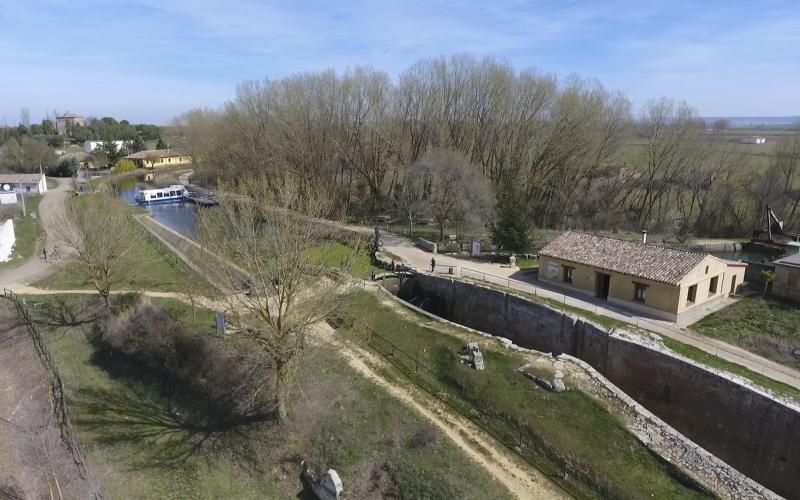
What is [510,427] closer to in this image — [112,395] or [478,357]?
[478,357]

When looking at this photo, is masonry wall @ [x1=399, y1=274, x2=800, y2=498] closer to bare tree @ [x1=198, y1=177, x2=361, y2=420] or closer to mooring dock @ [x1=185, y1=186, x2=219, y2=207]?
bare tree @ [x1=198, y1=177, x2=361, y2=420]

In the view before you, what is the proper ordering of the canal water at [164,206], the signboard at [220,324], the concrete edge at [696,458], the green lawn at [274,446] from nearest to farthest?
1. the concrete edge at [696,458]
2. the green lawn at [274,446]
3. the signboard at [220,324]
4. the canal water at [164,206]

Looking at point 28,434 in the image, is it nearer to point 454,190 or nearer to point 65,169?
point 454,190

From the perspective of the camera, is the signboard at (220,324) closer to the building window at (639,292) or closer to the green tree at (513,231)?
the green tree at (513,231)

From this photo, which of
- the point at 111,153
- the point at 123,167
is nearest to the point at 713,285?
the point at 123,167

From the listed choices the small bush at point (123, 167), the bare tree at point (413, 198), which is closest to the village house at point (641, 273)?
the bare tree at point (413, 198)

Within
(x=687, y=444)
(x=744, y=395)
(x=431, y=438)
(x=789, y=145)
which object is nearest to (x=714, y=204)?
(x=789, y=145)
